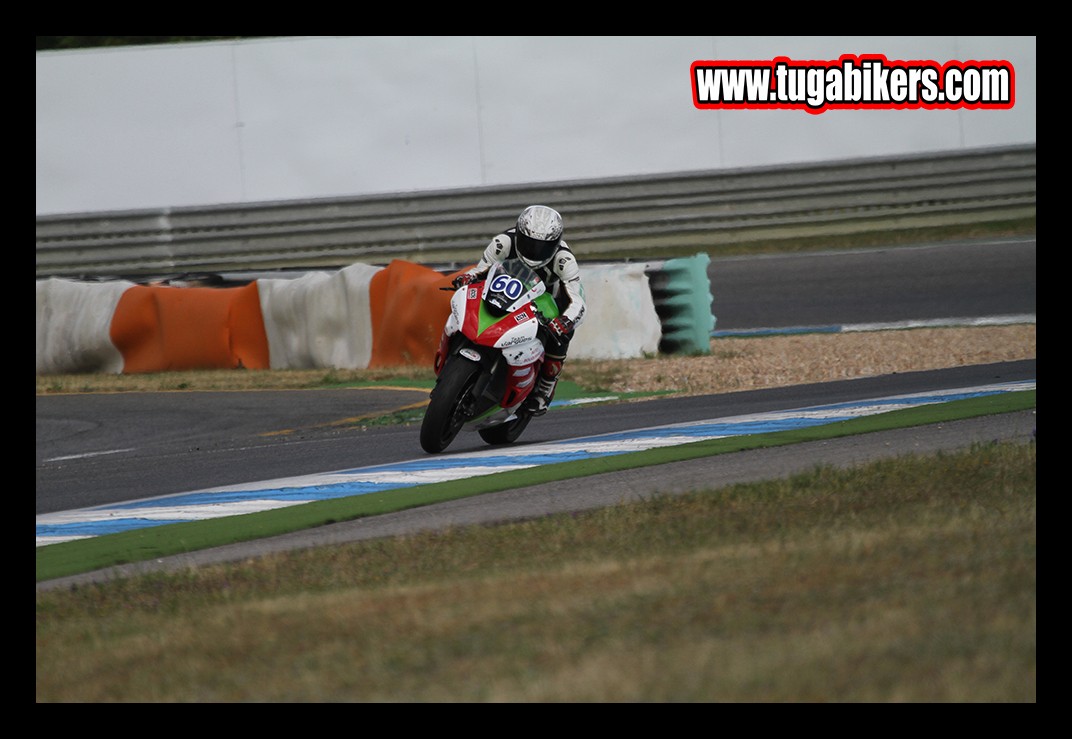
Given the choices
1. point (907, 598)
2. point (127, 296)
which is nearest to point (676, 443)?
point (907, 598)

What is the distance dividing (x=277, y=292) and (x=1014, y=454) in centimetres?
975

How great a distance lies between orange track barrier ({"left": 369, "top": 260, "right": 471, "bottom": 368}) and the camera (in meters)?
14.2

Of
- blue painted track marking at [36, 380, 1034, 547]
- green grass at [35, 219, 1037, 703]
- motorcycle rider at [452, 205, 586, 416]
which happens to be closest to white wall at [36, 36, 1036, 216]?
blue painted track marking at [36, 380, 1034, 547]

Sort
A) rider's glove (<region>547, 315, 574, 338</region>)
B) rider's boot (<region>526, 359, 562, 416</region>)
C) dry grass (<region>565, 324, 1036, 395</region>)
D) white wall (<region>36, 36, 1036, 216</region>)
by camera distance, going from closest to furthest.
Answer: rider's glove (<region>547, 315, 574, 338</region>), rider's boot (<region>526, 359, 562, 416</region>), dry grass (<region>565, 324, 1036, 395</region>), white wall (<region>36, 36, 1036, 216</region>)

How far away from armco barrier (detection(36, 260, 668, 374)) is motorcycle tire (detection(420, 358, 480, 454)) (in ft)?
17.4

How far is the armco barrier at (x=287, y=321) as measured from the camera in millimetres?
14352

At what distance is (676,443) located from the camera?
8.77m

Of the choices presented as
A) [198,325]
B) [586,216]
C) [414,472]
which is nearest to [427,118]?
[586,216]

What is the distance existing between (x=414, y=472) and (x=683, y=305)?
6.58 meters

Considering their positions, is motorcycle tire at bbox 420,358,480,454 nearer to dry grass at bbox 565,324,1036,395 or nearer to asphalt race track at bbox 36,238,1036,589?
asphalt race track at bbox 36,238,1036,589

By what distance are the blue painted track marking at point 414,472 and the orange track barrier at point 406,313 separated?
498cm

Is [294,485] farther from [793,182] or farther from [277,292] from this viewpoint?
[793,182]

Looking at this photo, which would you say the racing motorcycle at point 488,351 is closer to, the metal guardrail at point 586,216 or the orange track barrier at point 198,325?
the orange track barrier at point 198,325

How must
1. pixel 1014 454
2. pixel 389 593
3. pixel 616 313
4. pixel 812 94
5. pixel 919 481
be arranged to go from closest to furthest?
pixel 389 593 → pixel 919 481 → pixel 1014 454 → pixel 616 313 → pixel 812 94
